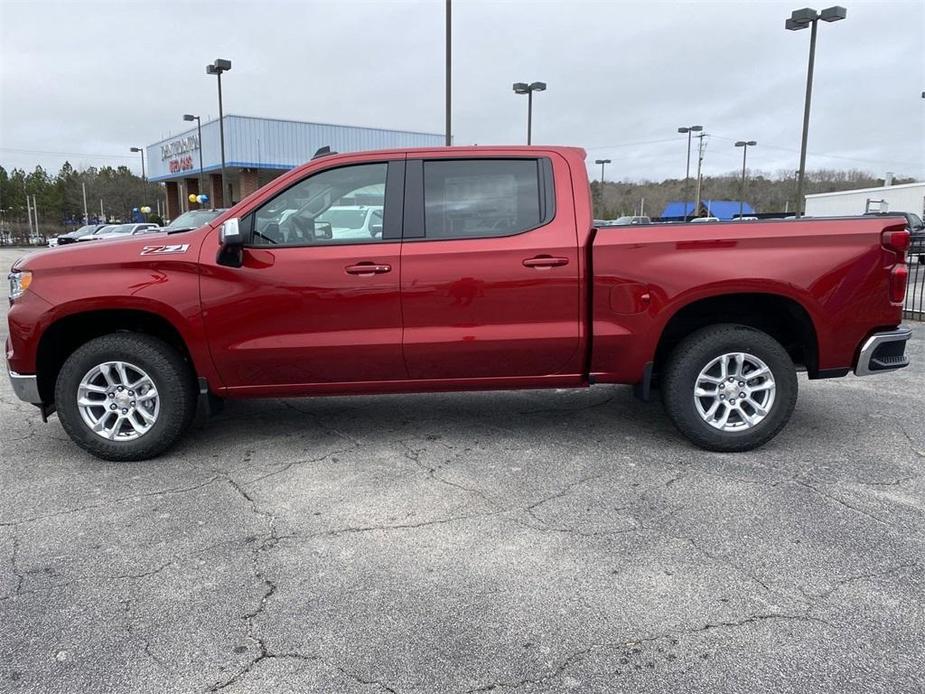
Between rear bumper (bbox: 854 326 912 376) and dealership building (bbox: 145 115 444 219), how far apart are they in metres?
31.5

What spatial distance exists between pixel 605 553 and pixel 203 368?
2723mm

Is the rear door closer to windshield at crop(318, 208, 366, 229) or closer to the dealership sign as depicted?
windshield at crop(318, 208, 366, 229)

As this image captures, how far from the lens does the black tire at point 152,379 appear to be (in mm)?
4395

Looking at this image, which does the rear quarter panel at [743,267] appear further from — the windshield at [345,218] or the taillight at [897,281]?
the windshield at [345,218]

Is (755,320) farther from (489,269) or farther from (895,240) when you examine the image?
(489,269)

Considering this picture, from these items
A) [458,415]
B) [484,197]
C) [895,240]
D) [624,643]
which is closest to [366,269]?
[484,197]

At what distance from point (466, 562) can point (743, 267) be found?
2.54m

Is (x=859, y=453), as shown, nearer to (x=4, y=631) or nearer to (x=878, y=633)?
(x=878, y=633)

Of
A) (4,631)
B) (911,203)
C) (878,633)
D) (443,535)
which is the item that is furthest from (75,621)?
(911,203)

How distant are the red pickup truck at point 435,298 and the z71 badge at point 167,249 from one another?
1 cm

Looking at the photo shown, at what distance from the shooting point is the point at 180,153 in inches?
1730

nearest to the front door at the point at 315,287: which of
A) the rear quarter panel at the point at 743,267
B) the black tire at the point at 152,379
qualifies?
the black tire at the point at 152,379

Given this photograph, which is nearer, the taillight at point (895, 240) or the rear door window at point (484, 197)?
the taillight at point (895, 240)

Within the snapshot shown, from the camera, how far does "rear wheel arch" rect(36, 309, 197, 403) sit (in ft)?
14.6
